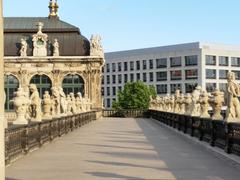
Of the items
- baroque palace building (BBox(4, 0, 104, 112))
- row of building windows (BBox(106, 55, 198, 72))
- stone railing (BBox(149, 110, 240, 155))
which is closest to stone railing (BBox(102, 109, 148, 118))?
baroque palace building (BBox(4, 0, 104, 112))

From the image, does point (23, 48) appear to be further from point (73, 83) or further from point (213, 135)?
point (213, 135)

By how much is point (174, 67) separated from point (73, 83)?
2183 inches

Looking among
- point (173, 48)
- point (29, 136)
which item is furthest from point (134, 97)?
point (29, 136)

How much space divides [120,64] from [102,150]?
396 feet

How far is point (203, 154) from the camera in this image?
17141mm

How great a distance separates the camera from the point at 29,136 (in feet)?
60.1

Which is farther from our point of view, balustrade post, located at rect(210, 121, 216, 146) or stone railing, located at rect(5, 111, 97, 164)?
balustrade post, located at rect(210, 121, 216, 146)

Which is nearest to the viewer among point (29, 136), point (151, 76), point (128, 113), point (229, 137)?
point (229, 137)

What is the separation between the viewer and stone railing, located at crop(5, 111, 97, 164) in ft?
48.9

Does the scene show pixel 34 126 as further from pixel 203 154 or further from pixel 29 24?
pixel 29 24

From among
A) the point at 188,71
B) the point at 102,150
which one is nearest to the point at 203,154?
the point at 102,150

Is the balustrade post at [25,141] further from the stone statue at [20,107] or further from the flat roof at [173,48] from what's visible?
the flat roof at [173,48]

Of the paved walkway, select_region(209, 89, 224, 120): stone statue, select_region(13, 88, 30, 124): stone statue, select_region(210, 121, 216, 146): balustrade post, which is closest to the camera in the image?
the paved walkway

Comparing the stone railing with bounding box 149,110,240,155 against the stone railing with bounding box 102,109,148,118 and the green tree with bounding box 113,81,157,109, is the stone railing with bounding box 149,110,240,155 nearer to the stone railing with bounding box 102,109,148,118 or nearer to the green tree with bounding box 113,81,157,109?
the stone railing with bounding box 102,109,148,118
